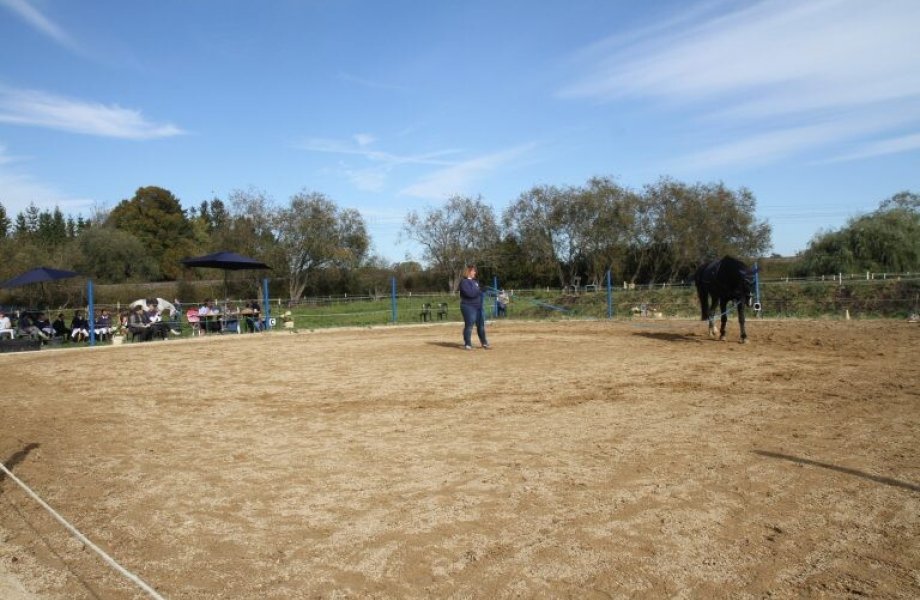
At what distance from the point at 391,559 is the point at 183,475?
2.40 meters

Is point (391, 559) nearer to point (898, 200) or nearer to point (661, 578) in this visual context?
point (661, 578)

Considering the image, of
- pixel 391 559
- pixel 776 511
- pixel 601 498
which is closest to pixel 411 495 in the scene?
pixel 391 559

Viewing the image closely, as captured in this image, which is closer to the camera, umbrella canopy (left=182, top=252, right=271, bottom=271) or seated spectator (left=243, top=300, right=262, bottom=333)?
umbrella canopy (left=182, top=252, right=271, bottom=271)

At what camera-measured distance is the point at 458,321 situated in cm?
2502

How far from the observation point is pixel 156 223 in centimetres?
6444

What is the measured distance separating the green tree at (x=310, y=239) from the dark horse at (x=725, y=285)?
2625cm

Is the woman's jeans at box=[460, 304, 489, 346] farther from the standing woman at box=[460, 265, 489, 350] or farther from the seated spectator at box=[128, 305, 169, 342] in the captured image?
the seated spectator at box=[128, 305, 169, 342]

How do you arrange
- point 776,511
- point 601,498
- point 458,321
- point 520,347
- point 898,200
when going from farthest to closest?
point 898,200, point 458,321, point 520,347, point 601,498, point 776,511

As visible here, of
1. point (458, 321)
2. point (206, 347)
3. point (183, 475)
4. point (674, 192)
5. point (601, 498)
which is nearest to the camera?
point (601, 498)

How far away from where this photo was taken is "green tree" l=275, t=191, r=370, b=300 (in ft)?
119

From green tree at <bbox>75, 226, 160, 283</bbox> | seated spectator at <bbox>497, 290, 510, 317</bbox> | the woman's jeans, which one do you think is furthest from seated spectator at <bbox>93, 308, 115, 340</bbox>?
green tree at <bbox>75, 226, 160, 283</bbox>

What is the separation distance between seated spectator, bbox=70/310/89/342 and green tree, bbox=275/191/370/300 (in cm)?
1749

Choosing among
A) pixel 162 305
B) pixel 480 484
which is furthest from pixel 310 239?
pixel 480 484

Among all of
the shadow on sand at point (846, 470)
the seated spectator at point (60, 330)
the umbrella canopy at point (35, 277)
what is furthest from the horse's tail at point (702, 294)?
the umbrella canopy at point (35, 277)
